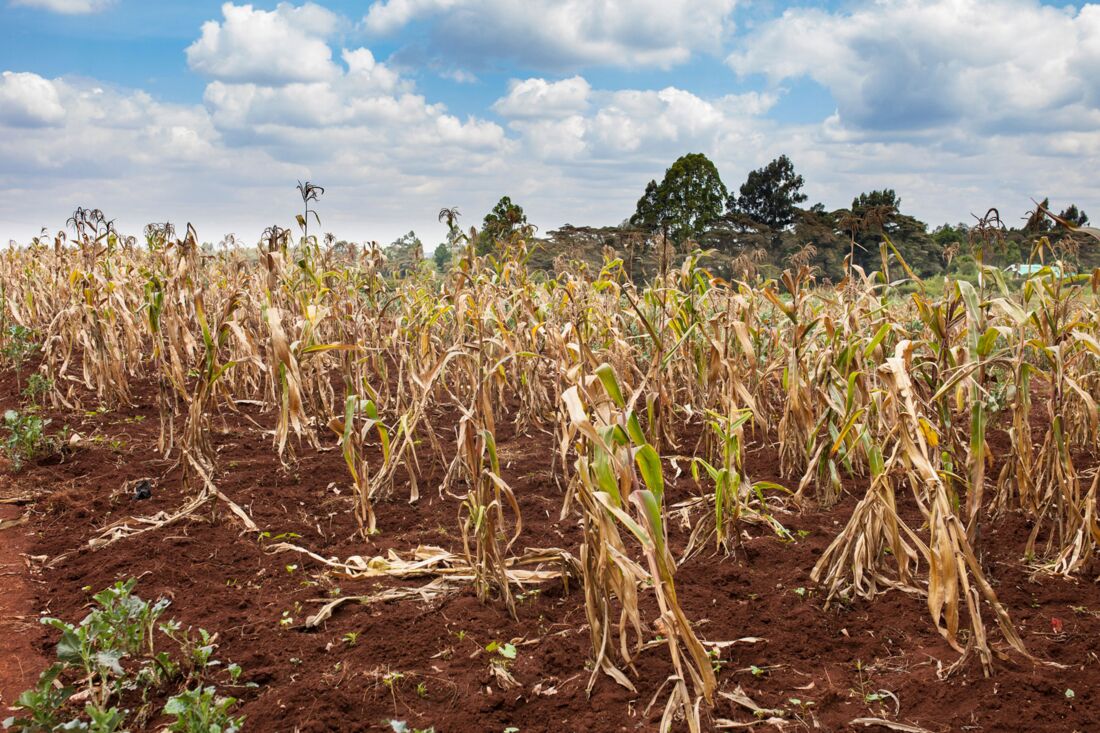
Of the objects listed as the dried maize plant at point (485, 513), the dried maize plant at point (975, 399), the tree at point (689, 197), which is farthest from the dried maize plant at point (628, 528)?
the tree at point (689, 197)

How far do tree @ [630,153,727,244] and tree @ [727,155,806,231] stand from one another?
3192 millimetres

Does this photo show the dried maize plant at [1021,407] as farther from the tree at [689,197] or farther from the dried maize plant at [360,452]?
the tree at [689,197]

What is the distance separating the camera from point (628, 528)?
5.98 ft

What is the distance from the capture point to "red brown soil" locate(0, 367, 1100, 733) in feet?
6.90

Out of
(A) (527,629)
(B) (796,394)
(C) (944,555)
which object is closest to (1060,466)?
(C) (944,555)

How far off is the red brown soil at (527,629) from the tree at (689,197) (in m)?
12.9

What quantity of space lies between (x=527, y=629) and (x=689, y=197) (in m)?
14.6

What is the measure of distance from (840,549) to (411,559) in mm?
1566

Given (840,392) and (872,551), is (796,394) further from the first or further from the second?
(872,551)

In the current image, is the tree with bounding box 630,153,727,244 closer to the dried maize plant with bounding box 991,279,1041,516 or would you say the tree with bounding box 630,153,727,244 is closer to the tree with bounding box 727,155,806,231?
the tree with bounding box 727,155,806,231

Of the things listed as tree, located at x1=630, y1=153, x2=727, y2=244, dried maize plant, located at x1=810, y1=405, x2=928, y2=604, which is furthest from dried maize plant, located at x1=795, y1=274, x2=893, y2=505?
tree, located at x1=630, y1=153, x2=727, y2=244

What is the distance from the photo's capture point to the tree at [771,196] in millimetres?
19453

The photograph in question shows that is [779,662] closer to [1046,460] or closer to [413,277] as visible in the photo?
[1046,460]

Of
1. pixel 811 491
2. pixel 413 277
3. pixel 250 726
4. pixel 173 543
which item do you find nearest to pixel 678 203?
pixel 413 277
